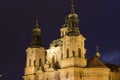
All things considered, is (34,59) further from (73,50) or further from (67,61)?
(73,50)

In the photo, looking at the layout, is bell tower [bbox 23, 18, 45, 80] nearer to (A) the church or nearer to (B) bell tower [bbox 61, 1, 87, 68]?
(A) the church

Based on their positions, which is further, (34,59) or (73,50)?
(34,59)

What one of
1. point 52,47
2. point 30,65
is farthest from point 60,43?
point 30,65

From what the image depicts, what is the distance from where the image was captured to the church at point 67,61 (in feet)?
193

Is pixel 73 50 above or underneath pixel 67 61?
above

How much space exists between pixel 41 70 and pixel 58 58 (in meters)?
3.75

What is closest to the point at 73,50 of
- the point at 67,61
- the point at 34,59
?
the point at 67,61

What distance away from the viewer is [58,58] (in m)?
66.0

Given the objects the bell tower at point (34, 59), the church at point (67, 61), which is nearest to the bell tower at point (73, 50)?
the church at point (67, 61)

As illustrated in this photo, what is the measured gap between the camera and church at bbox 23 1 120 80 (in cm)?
5872

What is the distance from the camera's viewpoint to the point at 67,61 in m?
59.1

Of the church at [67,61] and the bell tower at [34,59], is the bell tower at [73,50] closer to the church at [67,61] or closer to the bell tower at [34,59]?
the church at [67,61]

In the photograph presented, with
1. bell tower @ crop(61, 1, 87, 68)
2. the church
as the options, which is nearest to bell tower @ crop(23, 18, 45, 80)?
the church

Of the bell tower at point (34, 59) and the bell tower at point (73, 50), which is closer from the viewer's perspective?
the bell tower at point (73, 50)
